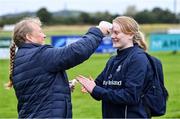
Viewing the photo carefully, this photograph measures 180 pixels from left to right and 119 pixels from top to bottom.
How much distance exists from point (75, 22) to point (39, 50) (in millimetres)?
75187

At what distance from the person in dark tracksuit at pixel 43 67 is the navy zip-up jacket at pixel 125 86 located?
0.30 m

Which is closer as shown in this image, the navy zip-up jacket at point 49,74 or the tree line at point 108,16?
the navy zip-up jacket at point 49,74

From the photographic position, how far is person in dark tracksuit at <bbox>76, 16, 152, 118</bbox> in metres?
4.81

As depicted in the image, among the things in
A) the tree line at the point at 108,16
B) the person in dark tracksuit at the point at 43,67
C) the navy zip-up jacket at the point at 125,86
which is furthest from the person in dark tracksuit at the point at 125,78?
the tree line at the point at 108,16

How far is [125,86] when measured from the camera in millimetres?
4832

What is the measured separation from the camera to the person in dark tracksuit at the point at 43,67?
15.5 feet

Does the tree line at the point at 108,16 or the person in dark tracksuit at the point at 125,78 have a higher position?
the person in dark tracksuit at the point at 125,78

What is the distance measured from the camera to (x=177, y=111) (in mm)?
11445

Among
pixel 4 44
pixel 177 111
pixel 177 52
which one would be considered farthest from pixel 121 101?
pixel 177 52

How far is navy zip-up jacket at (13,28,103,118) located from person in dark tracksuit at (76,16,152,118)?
23 cm

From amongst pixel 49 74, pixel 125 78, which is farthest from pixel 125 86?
pixel 49 74

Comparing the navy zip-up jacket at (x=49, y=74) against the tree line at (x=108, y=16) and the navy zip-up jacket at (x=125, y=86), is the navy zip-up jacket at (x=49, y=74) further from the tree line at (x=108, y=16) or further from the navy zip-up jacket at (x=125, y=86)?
the tree line at (x=108, y=16)

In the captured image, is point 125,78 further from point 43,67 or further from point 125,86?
point 43,67

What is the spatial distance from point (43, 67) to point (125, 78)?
2.36 feet
